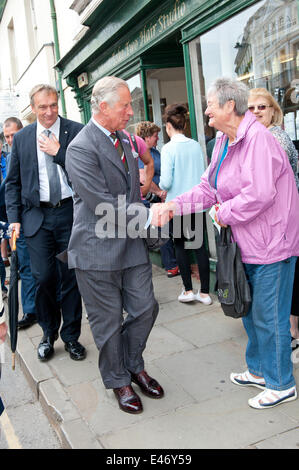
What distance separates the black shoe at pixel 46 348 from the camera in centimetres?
403

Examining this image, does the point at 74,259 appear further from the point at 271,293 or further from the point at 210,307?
the point at 210,307

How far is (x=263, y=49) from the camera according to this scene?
4367mm

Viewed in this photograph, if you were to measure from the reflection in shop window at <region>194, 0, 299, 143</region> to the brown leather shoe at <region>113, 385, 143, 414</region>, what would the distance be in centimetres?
253

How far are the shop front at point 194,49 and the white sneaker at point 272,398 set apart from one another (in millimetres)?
2199

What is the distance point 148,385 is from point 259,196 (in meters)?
1.49

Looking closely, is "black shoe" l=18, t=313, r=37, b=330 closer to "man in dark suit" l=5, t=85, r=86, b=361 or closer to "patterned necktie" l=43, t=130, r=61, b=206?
"man in dark suit" l=5, t=85, r=86, b=361

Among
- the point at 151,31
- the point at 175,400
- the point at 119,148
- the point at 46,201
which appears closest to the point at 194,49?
the point at 151,31

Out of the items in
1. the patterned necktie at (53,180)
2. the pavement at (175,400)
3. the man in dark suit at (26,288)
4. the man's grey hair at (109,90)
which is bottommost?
the pavement at (175,400)

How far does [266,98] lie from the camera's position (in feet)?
11.4

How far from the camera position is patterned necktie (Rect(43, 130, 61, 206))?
3.80 meters

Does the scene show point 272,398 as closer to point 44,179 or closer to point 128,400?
point 128,400

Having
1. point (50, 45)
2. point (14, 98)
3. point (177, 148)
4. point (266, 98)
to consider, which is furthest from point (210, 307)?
point (14, 98)

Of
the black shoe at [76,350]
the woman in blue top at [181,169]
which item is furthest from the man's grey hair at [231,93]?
the black shoe at [76,350]

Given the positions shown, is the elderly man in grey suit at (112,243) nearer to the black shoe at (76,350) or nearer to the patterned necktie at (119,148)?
the patterned necktie at (119,148)
